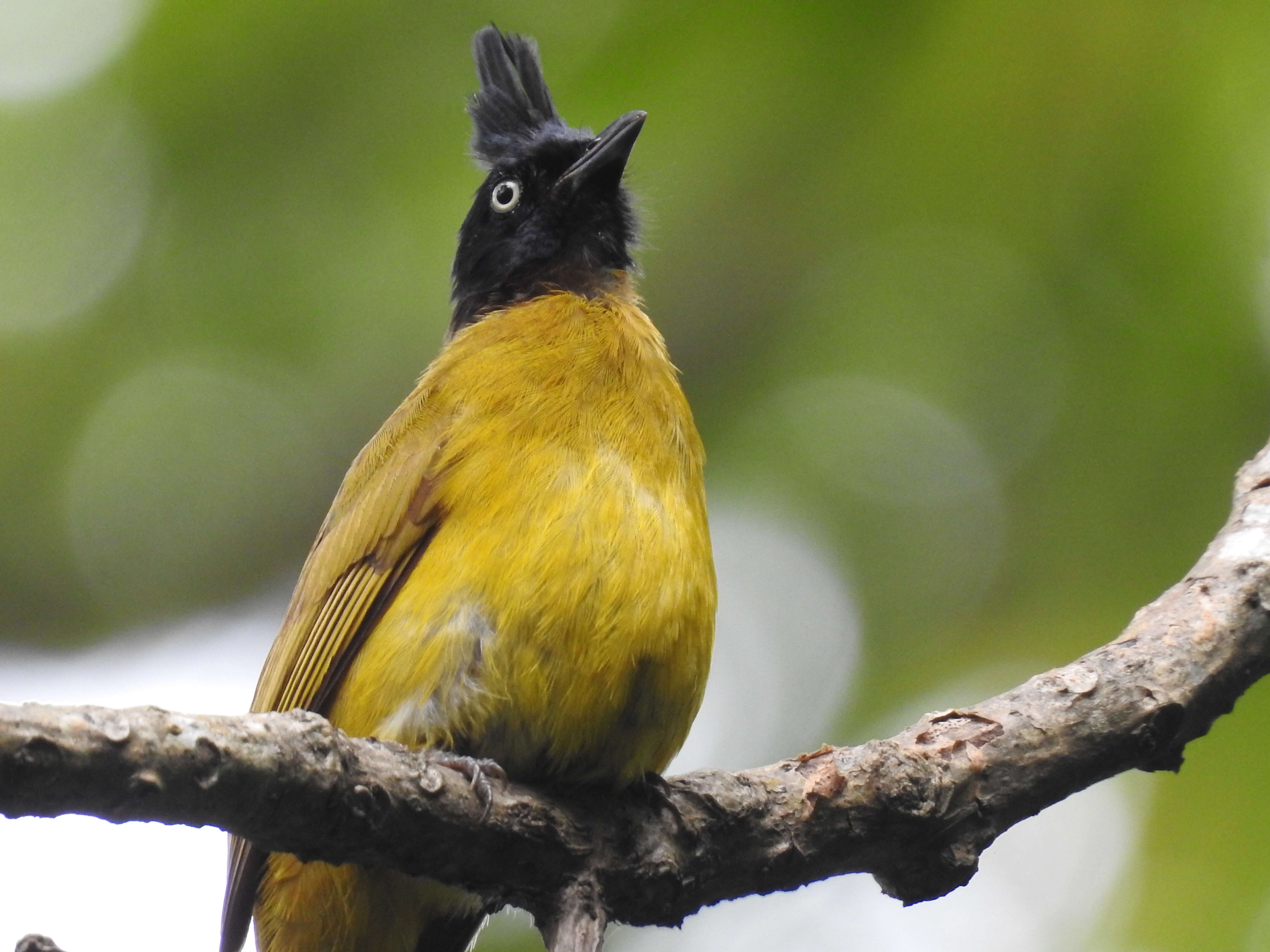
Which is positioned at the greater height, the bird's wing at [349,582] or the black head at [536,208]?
the black head at [536,208]

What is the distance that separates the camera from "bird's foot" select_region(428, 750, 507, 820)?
10.3 ft

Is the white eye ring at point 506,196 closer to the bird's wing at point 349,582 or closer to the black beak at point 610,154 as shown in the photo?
the black beak at point 610,154

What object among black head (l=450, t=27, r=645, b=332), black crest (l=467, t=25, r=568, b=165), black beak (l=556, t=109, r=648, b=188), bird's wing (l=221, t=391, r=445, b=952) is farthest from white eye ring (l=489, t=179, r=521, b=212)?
bird's wing (l=221, t=391, r=445, b=952)

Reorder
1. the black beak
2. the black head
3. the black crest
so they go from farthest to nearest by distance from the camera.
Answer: the black crest
the black head
the black beak

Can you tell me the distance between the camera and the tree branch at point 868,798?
3148mm

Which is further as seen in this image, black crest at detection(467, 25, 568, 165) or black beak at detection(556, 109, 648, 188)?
black crest at detection(467, 25, 568, 165)

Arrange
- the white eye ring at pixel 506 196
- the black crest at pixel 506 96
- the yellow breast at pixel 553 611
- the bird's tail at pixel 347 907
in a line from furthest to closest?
the black crest at pixel 506 96
the white eye ring at pixel 506 196
the bird's tail at pixel 347 907
the yellow breast at pixel 553 611

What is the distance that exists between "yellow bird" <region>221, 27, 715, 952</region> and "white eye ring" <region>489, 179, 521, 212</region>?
77 cm

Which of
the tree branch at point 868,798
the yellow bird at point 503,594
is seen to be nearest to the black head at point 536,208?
the yellow bird at point 503,594

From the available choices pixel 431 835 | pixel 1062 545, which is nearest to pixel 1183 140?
pixel 1062 545

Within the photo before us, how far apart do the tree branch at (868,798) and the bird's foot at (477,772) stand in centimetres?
1

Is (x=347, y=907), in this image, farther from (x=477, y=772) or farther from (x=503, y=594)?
(x=503, y=594)

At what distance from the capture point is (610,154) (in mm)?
5113

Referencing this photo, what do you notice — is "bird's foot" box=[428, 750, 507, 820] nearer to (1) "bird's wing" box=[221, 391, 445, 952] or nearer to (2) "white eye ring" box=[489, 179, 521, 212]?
(1) "bird's wing" box=[221, 391, 445, 952]
